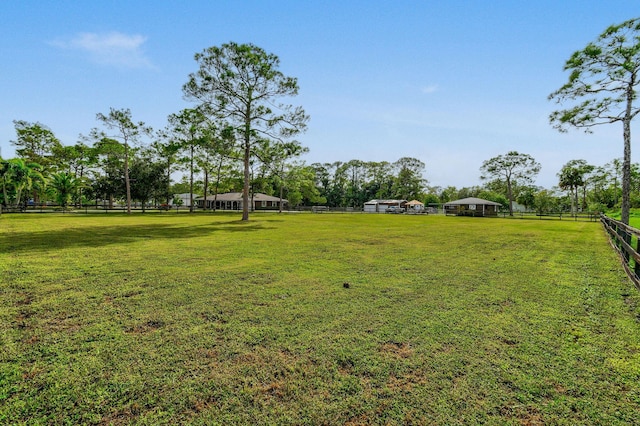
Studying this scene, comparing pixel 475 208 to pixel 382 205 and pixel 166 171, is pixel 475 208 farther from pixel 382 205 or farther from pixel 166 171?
pixel 166 171

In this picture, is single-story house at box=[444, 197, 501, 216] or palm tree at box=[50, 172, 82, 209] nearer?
palm tree at box=[50, 172, 82, 209]

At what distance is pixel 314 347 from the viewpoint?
3.08 m

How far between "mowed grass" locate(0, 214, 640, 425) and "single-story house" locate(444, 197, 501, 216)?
4599 cm

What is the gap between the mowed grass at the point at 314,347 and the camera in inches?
87.2

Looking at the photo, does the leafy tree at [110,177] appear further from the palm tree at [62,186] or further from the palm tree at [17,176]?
the palm tree at [17,176]

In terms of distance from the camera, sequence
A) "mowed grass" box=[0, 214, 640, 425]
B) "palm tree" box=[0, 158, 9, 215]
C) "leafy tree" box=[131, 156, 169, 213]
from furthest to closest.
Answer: "leafy tree" box=[131, 156, 169, 213] < "palm tree" box=[0, 158, 9, 215] < "mowed grass" box=[0, 214, 640, 425]

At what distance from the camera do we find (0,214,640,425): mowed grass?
2215mm

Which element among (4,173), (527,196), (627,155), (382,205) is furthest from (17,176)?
(527,196)

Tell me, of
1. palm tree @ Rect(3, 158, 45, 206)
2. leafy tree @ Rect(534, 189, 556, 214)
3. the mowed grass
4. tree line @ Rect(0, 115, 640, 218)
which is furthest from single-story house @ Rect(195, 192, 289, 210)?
the mowed grass

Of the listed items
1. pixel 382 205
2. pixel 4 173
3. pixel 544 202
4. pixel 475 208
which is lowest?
pixel 475 208

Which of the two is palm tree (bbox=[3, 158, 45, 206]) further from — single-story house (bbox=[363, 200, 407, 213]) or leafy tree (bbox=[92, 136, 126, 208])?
single-story house (bbox=[363, 200, 407, 213])

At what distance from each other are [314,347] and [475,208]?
54759 mm

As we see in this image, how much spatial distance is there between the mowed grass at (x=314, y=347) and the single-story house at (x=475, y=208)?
4599 cm

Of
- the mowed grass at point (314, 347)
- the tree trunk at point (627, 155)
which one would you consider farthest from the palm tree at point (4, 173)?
the tree trunk at point (627, 155)
